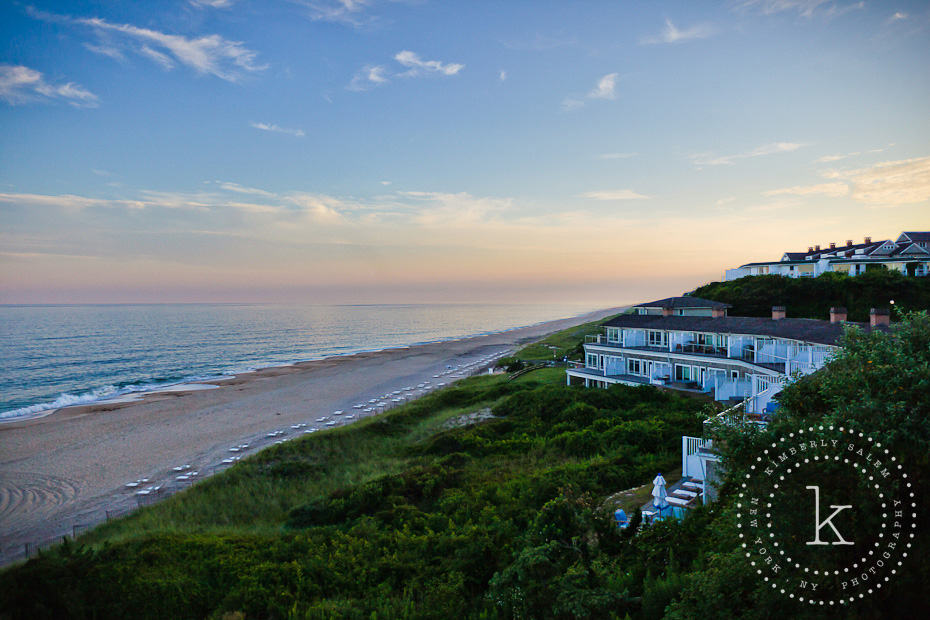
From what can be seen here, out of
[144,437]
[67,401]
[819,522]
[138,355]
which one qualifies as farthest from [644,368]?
[138,355]

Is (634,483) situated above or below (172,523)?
above

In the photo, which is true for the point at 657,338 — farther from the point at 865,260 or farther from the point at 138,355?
the point at 138,355

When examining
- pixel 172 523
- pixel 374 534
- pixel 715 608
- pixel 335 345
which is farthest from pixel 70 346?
pixel 715 608

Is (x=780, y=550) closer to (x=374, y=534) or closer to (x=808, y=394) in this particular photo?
(x=808, y=394)

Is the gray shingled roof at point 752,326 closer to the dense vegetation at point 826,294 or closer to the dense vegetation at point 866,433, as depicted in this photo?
the dense vegetation at point 866,433

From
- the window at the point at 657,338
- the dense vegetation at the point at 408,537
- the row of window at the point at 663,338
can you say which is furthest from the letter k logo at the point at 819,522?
the window at the point at 657,338

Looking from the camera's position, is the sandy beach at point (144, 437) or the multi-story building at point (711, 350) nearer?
the sandy beach at point (144, 437)
